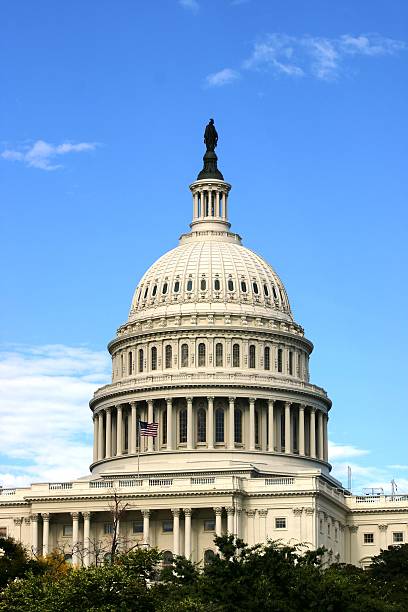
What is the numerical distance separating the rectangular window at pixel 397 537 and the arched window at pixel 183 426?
24.0m

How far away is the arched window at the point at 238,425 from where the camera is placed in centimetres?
18488

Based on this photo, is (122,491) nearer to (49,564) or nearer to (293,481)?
(293,481)

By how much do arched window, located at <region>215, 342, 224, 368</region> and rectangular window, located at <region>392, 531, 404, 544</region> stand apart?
26.2m

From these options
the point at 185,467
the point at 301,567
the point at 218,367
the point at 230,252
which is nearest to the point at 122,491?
the point at 185,467

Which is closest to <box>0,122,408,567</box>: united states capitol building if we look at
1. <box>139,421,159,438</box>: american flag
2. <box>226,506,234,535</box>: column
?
<box>226,506,234,535</box>: column

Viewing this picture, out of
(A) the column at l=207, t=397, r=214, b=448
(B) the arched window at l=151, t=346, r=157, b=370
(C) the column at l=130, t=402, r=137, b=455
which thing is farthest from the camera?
(B) the arched window at l=151, t=346, r=157, b=370

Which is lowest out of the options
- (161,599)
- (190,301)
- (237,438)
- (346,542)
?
(161,599)

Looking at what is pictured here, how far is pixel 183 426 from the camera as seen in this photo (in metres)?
185

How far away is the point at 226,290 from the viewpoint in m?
193

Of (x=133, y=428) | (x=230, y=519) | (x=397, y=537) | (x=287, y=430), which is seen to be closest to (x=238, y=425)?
(x=287, y=430)

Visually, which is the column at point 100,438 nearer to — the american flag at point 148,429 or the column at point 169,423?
the column at point 169,423

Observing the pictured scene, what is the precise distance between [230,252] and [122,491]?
40.2 m

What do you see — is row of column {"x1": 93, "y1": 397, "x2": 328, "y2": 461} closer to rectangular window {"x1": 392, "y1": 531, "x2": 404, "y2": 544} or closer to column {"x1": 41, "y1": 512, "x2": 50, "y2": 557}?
rectangular window {"x1": 392, "y1": 531, "x2": 404, "y2": 544}

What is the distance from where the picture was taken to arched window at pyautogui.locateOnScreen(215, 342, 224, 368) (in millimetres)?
188875
